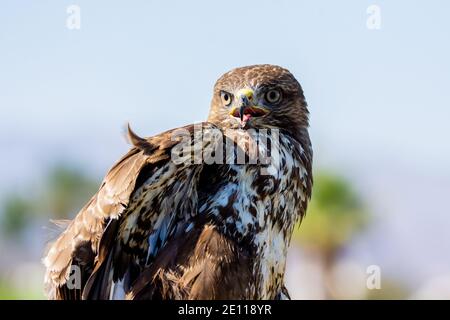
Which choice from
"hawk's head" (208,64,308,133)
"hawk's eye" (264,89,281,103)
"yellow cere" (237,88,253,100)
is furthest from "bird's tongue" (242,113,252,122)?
"hawk's eye" (264,89,281,103)

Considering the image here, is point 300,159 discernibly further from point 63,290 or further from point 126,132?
point 63,290

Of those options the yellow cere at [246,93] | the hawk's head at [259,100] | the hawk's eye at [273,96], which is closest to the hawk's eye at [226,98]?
the hawk's head at [259,100]

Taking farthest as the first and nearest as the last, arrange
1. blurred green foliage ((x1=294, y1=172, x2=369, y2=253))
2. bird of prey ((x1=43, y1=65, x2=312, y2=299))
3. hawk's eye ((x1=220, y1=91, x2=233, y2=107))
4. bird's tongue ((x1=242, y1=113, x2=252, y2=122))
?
blurred green foliage ((x1=294, y1=172, x2=369, y2=253)) → hawk's eye ((x1=220, y1=91, x2=233, y2=107)) → bird's tongue ((x1=242, y1=113, x2=252, y2=122)) → bird of prey ((x1=43, y1=65, x2=312, y2=299))

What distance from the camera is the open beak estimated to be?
24.6ft

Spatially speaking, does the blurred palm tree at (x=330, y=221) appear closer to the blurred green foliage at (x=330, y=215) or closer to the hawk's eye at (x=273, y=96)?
the blurred green foliage at (x=330, y=215)

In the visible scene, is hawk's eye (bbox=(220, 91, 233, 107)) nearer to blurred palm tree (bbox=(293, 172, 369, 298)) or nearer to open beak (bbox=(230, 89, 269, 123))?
open beak (bbox=(230, 89, 269, 123))

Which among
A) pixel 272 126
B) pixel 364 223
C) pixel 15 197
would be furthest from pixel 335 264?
pixel 272 126

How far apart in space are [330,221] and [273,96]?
53.5ft

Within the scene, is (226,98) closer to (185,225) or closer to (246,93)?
(246,93)

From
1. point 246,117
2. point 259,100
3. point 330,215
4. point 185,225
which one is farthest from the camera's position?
point 330,215

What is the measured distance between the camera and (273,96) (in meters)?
7.73

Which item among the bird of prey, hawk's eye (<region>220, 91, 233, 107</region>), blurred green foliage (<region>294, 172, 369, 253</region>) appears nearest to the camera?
the bird of prey

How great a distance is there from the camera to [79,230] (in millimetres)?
6699

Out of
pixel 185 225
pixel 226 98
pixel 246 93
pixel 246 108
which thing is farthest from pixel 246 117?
pixel 185 225
